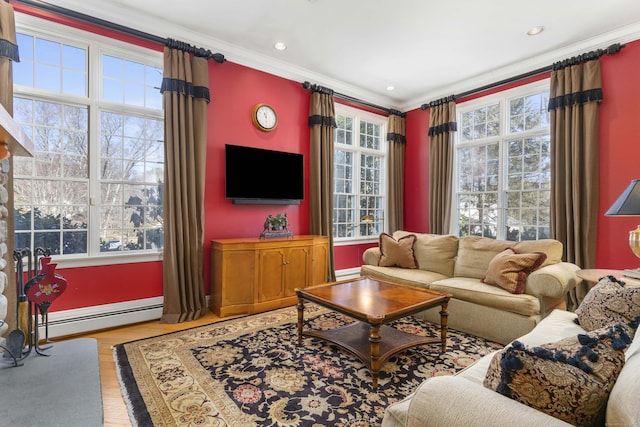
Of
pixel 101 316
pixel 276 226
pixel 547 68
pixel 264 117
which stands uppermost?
pixel 547 68

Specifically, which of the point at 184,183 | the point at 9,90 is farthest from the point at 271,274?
the point at 9,90

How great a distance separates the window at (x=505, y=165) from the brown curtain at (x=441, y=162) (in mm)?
222

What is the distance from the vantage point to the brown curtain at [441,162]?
491 cm

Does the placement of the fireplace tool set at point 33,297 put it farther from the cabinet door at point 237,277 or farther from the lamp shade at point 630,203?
the lamp shade at point 630,203

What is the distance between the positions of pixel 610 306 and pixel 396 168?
3935mm

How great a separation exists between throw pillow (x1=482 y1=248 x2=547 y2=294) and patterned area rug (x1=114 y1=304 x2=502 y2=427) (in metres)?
0.54

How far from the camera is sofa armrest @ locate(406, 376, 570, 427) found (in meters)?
0.85

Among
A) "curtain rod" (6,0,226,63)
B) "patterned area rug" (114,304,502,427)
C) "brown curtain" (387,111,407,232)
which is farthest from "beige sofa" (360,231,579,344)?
"curtain rod" (6,0,226,63)

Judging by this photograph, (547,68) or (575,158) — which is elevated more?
(547,68)

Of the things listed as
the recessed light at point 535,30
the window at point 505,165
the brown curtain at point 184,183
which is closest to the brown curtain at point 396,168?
the window at point 505,165

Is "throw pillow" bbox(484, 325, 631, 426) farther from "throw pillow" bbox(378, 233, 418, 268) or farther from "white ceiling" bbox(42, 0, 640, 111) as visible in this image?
"white ceiling" bbox(42, 0, 640, 111)

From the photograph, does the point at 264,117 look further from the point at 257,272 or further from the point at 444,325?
the point at 444,325

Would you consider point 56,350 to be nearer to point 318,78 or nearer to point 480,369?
point 480,369

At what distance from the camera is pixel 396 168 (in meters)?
5.53
